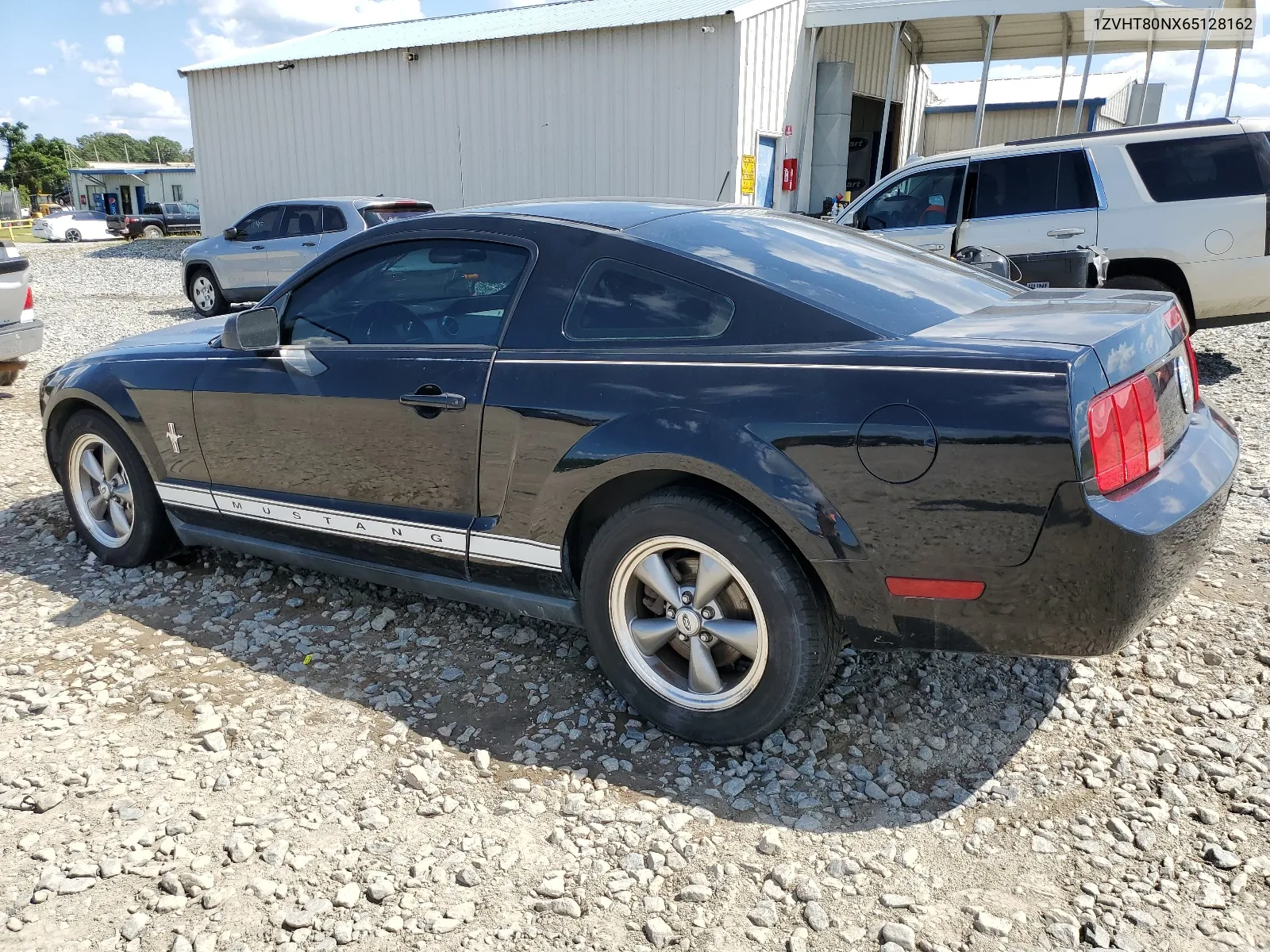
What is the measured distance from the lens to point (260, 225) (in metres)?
13.3

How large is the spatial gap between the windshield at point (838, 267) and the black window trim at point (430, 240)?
405 millimetres

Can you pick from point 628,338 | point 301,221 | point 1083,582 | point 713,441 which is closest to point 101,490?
point 628,338

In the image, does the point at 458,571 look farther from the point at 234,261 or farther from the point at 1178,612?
the point at 234,261

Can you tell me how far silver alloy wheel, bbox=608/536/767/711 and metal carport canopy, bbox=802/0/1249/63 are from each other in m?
15.1

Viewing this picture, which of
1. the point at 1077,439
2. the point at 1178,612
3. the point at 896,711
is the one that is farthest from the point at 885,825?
the point at 1178,612

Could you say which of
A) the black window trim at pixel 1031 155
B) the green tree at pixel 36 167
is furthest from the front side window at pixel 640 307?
the green tree at pixel 36 167

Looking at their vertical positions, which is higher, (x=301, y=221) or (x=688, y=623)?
(x=301, y=221)

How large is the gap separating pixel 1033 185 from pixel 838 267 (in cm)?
606

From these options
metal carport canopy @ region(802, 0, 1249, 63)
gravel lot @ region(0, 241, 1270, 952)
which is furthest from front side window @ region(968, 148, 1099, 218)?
metal carport canopy @ region(802, 0, 1249, 63)

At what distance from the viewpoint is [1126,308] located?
2.84 metres

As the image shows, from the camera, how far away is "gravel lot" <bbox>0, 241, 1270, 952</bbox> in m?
2.23

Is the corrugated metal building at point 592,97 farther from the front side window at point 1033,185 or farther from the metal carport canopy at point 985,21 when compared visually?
the front side window at point 1033,185

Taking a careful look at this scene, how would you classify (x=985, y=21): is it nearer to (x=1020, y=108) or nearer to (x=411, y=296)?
(x=1020, y=108)

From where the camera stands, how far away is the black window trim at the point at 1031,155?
25.5 feet
